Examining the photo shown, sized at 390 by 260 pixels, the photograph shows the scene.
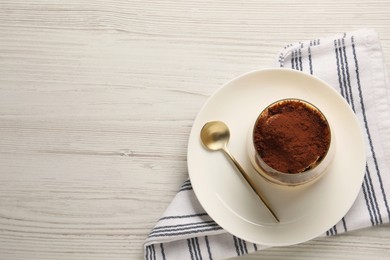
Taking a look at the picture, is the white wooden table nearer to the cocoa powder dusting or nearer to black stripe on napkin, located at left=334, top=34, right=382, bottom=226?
black stripe on napkin, located at left=334, top=34, right=382, bottom=226

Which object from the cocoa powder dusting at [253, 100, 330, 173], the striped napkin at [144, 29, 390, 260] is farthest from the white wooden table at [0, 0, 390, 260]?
the cocoa powder dusting at [253, 100, 330, 173]

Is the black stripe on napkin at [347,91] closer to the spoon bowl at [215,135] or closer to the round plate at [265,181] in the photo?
the round plate at [265,181]

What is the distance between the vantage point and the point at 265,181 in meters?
0.79

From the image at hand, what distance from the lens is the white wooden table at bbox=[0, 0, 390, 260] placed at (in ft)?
2.88

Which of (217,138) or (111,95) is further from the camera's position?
(111,95)

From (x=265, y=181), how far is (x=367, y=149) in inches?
6.3

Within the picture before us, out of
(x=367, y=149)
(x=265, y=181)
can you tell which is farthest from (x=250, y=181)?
(x=367, y=149)

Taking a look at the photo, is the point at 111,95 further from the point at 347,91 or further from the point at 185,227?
the point at 347,91

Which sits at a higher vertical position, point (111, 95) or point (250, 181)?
point (111, 95)

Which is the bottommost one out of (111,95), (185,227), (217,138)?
(185,227)

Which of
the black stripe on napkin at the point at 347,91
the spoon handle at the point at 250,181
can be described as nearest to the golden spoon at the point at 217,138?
the spoon handle at the point at 250,181

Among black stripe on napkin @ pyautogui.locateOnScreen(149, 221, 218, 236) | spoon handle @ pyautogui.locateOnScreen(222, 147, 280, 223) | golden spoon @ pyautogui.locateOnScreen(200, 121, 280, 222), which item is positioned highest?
golden spoon @ pyautogui.locateOnScreen(200, 121, 280, 222)

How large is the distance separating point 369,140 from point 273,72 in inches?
6.9

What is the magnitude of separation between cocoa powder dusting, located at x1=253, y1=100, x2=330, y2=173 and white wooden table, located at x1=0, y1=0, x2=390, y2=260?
16 cm
